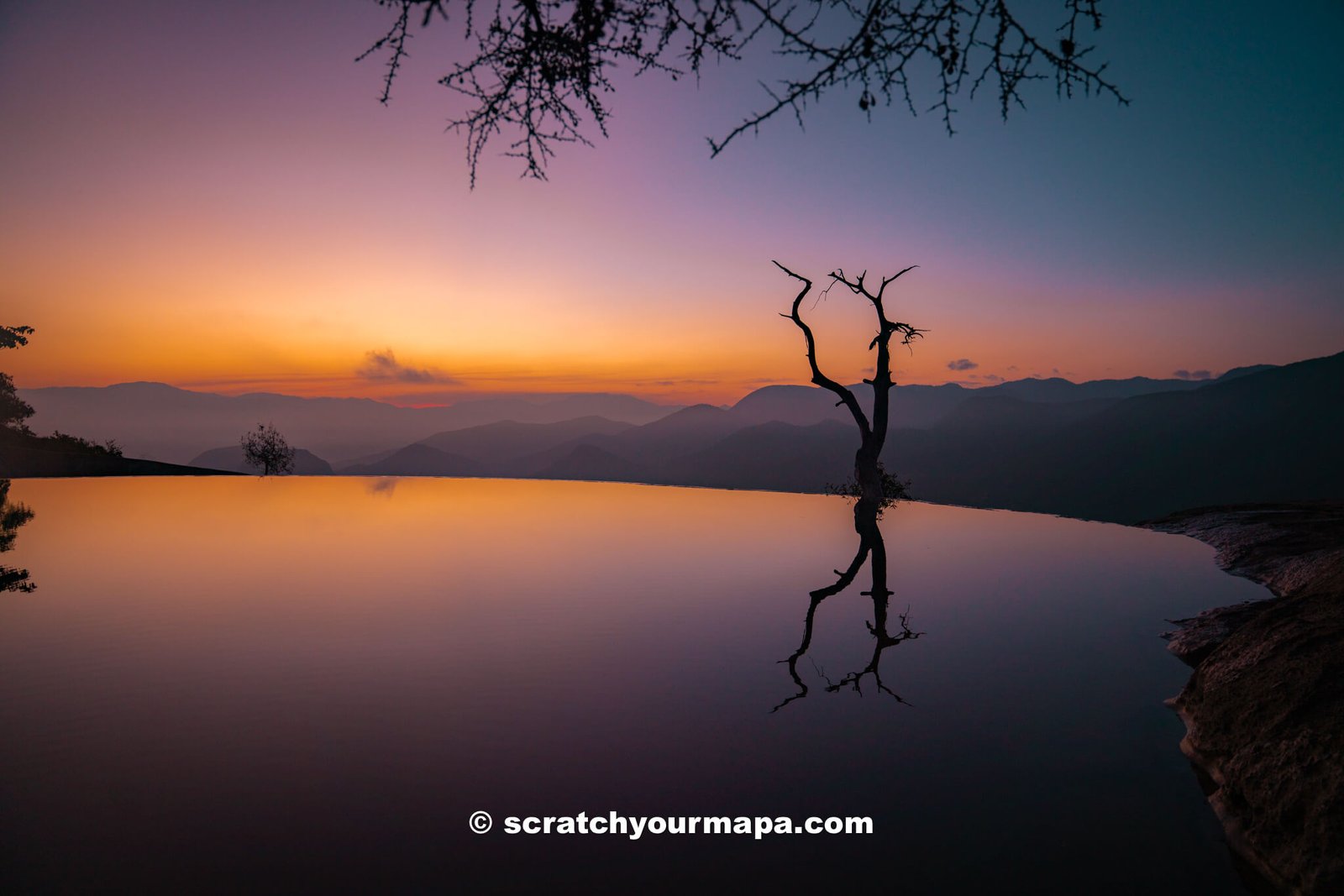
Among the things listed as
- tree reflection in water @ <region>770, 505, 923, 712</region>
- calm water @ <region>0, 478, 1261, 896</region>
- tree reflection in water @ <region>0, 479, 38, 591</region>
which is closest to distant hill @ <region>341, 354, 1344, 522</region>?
tree reflection in water @ <region>0, 479, 38, 591</region>

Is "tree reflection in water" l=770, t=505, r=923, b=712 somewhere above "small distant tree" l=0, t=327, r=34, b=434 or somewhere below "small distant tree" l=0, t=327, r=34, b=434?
below

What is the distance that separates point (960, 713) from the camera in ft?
17.9

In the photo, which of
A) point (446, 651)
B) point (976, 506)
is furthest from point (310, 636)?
point (976, 506)

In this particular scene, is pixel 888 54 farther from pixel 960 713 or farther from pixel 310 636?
pixel 310 636

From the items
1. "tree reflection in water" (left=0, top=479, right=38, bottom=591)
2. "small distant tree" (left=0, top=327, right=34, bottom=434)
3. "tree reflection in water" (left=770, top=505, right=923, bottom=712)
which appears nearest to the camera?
"tree reflection in water" (left=770, top=505, right=923, bottom=712)

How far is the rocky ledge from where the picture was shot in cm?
350

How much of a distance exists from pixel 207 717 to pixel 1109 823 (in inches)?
262

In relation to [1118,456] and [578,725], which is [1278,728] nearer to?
[578,725]

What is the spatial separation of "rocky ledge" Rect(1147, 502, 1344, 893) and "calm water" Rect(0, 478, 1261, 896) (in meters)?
0.24

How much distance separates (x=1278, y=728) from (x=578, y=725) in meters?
4.96

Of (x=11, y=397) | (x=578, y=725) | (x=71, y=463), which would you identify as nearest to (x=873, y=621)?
(x=578, y=725)

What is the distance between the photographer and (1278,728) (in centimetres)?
432

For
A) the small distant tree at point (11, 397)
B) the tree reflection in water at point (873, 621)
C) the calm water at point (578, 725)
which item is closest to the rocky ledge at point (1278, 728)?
the calm water at point (578, 725)

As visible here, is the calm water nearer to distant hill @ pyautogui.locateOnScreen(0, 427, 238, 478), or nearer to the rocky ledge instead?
the rocky ledge
